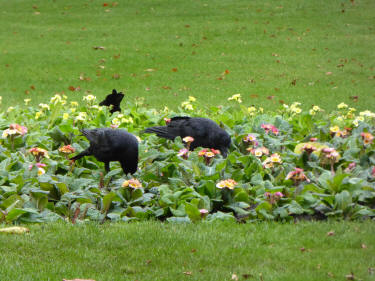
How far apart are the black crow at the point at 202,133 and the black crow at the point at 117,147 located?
107cm

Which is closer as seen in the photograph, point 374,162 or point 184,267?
point 184,267

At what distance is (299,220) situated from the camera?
Result: 14.8ft

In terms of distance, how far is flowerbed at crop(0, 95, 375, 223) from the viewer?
14.8 ft

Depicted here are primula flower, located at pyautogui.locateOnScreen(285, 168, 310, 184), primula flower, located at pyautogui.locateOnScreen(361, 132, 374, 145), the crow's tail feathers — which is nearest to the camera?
primula flower, located at pyautogui.locateOnScreen(285, 168, 310, 184)

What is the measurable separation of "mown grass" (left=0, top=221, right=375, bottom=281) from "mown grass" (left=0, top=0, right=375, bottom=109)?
7.46 m

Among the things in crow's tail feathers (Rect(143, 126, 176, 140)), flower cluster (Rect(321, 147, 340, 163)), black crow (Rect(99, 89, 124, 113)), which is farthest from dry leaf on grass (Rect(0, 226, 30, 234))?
black crow (Rect(99, 89, 124, 113))

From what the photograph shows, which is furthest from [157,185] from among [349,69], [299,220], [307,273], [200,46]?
[200,46]

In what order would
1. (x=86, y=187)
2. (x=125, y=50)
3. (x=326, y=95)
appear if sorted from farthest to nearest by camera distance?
1. (x=125, y=50)
2. (x=326, y=95)
3. (x=86, y=187)

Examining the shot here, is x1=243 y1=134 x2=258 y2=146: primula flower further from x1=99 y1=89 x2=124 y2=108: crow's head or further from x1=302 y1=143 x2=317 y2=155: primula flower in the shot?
x1=99 y1=89 x2=124 y2=108: crow's head

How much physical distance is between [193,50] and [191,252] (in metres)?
12.8

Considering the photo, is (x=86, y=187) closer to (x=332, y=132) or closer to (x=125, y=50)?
(x=332, y=132)

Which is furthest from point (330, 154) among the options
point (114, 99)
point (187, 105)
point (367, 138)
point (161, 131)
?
point (114, 99)

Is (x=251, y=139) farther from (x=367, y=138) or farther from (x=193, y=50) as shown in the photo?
(x=193, y=50)

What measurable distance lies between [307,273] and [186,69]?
11.3 meters
